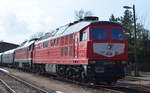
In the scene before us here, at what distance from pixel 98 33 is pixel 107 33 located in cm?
53

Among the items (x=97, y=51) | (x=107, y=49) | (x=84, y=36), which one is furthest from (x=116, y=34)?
(x=84, y=36)

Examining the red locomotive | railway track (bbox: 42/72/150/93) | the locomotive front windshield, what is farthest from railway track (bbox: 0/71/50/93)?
the locomotive front windshield

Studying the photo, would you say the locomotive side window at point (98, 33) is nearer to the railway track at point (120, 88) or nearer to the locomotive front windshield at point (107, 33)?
the locomotive front windshield at point (107, 33)

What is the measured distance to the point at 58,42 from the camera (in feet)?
86.0

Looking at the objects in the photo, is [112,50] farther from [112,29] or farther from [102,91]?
[102,91]

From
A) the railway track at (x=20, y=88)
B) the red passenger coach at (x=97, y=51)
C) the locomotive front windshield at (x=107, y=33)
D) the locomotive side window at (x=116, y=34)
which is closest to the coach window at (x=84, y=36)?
the red passenger coach at (x=97, y=51)

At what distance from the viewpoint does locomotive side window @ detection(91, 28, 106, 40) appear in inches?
765

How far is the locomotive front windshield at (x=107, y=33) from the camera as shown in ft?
64.0

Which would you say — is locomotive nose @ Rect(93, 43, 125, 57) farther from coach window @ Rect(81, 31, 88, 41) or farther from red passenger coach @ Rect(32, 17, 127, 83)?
coach window @ Rect(81, 31, 88, 41)

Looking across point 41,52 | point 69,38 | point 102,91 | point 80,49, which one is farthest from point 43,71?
point 102,91

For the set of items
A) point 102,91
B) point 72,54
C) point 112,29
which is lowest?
point 102,91

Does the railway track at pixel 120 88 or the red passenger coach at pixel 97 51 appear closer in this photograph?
the railway track at pixel 120 88

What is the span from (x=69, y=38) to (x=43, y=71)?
33.3 ft

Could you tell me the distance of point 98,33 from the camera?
64.5 feet
